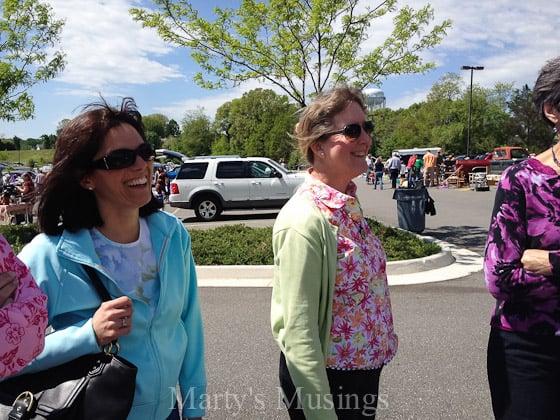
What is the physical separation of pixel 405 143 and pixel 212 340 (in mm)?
69283

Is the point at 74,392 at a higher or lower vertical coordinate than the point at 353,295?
lower

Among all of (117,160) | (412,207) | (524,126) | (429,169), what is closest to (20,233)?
(412,207)

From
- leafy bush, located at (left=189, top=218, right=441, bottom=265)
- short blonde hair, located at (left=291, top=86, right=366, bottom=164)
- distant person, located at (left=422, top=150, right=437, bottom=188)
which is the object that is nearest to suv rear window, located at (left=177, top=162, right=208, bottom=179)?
leafy bush, located at (left=189, top=218, right=441, bottom=265)

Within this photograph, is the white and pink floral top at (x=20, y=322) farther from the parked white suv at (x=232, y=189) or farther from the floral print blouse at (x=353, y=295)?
the parked white suv at (x=232, y=189)

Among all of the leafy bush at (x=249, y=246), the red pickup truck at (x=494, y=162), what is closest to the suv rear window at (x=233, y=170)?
the leafy bush at (x=249, y=246)

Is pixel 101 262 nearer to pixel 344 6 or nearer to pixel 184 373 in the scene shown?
pixel 184 373

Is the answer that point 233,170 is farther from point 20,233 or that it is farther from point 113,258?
point 113,258

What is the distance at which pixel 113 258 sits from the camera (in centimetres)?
169

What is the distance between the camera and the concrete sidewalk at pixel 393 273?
6.77 metres

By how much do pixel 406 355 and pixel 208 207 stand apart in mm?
11643

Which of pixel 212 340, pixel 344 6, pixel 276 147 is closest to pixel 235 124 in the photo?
pixel 276 147

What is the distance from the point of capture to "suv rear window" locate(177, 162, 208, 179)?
15.3 m

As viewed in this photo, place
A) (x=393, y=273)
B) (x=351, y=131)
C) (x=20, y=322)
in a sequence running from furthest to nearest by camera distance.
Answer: (x=393, y=273)
(x=351, y=131)
(x=20, y=322)

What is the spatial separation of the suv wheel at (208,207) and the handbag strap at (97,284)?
44.9 feet
